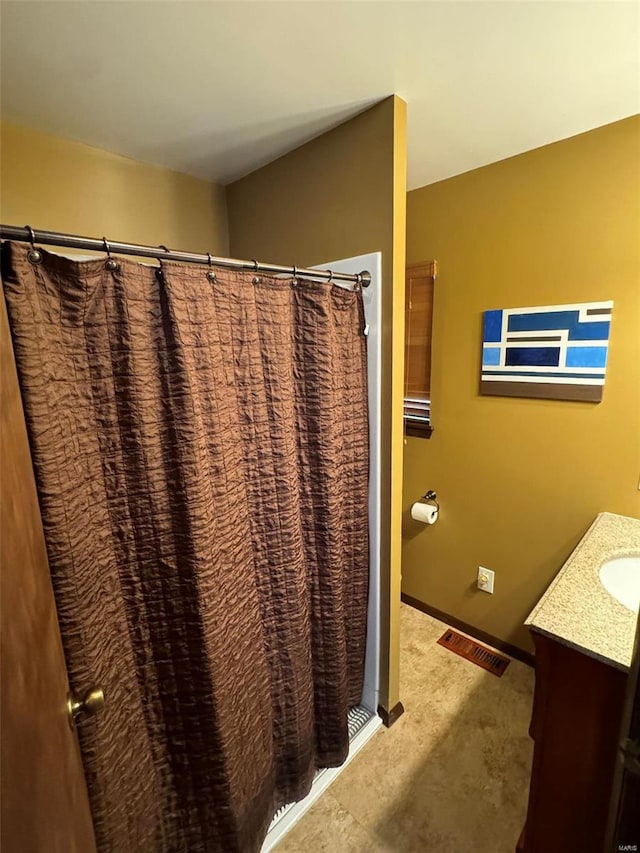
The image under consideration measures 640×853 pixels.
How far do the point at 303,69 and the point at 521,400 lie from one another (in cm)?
147

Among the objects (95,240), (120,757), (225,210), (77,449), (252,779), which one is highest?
(225,210)

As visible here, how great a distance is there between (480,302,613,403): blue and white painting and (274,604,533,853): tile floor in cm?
139

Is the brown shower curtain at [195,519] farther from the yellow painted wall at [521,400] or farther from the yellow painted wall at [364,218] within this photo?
the yellow painted wall at [521,400]

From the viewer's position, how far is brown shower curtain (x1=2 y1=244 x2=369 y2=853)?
2.81 ft

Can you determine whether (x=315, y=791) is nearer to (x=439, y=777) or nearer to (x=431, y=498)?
(x=439, y=777)

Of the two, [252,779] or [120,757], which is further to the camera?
[252,779]

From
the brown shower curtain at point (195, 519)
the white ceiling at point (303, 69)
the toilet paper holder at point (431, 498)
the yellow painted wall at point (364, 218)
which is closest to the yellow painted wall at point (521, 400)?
the toilet paper holder at point (431, 498)

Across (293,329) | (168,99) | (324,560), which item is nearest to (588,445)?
(324,560)

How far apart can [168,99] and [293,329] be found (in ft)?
2.66

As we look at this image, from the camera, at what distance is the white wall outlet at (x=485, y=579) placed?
6.53ft

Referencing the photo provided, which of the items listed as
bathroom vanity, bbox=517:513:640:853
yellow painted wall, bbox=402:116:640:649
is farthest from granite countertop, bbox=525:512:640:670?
yellow painted wall, bbox=402:116:640:649

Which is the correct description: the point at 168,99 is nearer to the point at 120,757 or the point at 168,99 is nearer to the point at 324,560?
the point at 324,560

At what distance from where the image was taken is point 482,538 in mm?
1996

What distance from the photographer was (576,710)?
0.95 m
